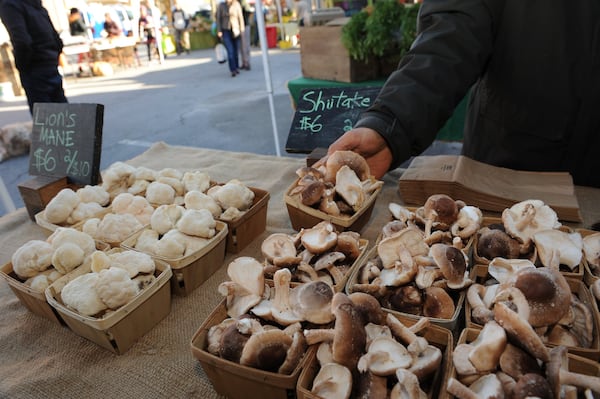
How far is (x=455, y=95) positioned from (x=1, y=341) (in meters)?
A: 1.91

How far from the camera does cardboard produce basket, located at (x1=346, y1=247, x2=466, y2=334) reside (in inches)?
34.2

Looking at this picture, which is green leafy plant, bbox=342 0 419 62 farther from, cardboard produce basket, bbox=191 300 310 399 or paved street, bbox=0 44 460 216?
cardboard produce basket, bbox=191 300 310 399

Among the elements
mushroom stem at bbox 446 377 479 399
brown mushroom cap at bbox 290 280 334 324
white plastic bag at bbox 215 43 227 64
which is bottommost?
mushroom stem at bbox 446 377 479 399

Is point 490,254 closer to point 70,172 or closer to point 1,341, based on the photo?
point 1,341

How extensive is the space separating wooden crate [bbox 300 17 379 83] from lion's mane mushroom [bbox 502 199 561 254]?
8.81ft

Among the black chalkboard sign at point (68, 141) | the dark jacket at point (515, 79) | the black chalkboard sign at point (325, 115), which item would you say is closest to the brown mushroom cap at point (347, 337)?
the dark jacket at point (515, 79)

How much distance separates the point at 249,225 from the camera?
1.53 m

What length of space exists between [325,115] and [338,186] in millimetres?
923

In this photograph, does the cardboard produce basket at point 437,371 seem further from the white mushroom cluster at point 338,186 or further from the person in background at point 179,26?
the person in background at point 179,26

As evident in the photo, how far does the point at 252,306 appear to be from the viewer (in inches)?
37.9

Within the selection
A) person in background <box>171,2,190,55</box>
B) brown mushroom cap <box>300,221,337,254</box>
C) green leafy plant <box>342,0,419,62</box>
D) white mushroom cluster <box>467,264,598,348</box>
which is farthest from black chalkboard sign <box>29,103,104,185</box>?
person in background <box>171,2,190,55</box>

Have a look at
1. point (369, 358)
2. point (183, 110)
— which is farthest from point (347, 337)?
point (183, 110)

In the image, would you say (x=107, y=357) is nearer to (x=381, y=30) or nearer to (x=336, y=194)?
(x=336, y=194)

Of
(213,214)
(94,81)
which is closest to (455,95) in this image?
(213,214)
